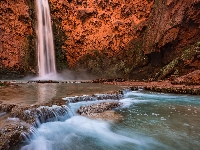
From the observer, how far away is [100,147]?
14.4 feet

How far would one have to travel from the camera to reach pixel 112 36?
21.5 meters

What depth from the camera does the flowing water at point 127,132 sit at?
14.3ft

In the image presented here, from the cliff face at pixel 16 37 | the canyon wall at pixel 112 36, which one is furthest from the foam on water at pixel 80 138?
the cliff face at pixel 16 37

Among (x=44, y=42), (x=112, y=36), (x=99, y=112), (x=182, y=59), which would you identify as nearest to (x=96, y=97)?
(x=99, y=112)

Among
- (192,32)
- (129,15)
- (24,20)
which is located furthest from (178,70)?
(24,20)

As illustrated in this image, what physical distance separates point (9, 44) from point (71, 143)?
1699 cm

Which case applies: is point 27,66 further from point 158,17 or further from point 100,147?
point 100,147

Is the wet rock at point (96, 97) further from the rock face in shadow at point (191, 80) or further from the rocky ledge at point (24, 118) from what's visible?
the rock face in shadow at point (191, 80)

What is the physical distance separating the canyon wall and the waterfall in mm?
541

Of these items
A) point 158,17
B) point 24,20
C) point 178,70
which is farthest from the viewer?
point 24,20

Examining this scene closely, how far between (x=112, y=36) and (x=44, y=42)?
6.88 meters

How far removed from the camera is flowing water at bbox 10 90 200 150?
Result: 171 inches

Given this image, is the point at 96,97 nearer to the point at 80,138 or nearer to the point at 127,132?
the point at 127,132

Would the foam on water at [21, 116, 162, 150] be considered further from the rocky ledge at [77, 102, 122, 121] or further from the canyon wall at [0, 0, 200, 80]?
the canyon wall at [0, 0, 200, 80]
